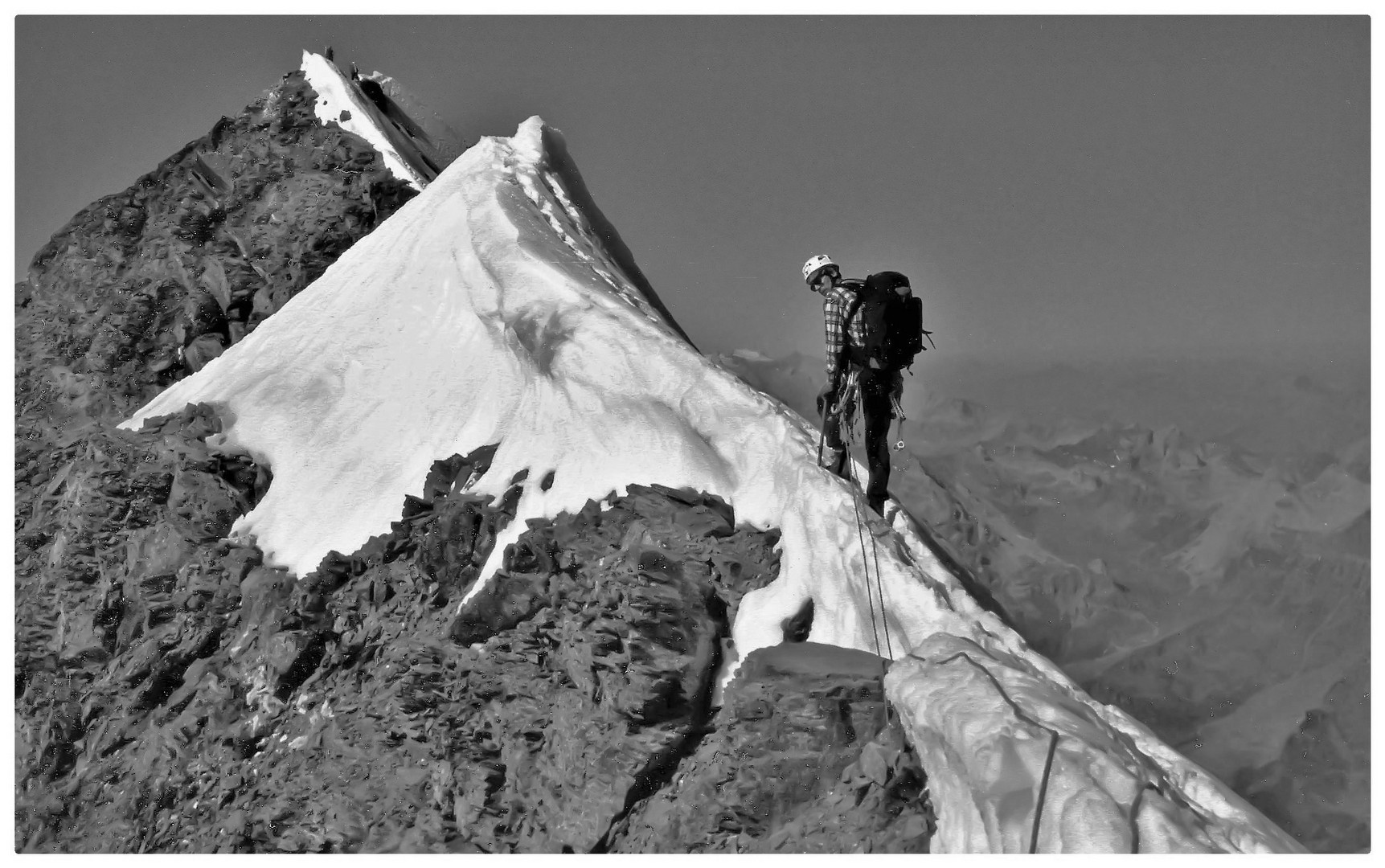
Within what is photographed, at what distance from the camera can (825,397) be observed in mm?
A: 9922

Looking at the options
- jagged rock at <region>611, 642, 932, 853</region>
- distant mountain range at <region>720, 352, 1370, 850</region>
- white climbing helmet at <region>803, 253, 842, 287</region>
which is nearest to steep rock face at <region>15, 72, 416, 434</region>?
distant mountain range at <region>720, 352, 1370, 850</region>

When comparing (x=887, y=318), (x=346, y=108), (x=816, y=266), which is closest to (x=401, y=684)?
(x=816, y=266)

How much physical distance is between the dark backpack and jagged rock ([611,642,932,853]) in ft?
8.04

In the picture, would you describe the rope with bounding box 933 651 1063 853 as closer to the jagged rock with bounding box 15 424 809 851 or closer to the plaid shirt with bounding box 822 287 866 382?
the jagged rock with bounding box 15 424 809 851

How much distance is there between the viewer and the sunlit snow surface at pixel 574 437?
7.09m

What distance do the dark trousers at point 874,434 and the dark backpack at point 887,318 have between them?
265 millimetres

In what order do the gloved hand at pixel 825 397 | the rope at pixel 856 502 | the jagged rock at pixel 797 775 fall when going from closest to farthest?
the jagged rock at pixel 797 775
the rope at pixel 856 502
the gloved hand at pixel 825 397

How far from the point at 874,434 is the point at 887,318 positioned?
117 cm

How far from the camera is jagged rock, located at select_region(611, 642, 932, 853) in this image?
7500mm

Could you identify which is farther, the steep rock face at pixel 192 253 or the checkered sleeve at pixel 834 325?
the steep rock face at pixel 192 253

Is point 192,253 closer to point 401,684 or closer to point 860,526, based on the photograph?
point 401,684

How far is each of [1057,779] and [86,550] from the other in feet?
42.4

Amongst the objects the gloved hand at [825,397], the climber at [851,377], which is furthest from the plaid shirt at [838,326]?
the gloved hand at [825,397]

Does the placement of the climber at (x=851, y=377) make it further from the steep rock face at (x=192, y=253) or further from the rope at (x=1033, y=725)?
the steep rock face at (x=192, y=253)
